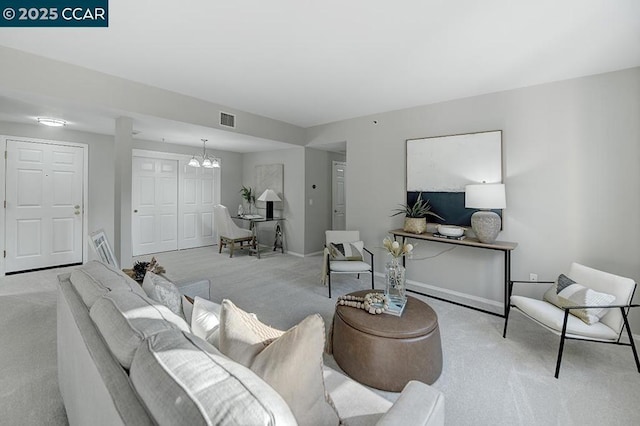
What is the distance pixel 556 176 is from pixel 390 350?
8.87 ft

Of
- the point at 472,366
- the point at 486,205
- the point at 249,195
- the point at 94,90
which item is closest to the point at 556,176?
the point at 486,205

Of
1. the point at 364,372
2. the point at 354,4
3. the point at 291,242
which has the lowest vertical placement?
the point at 364,372

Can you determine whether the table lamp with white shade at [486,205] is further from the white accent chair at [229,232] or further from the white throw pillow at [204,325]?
the white accent chair at [229,232]

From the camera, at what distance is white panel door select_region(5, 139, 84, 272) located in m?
→ 4.21

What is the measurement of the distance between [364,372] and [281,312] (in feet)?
4.48

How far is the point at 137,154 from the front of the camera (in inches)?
213

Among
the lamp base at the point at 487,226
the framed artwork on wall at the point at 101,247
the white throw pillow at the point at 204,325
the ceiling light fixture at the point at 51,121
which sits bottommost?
the white throw pillow at the point at 204,325

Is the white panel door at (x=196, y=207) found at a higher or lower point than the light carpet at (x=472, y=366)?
higher

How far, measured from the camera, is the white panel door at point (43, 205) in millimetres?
4207

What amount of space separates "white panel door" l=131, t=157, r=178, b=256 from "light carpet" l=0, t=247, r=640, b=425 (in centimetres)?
194

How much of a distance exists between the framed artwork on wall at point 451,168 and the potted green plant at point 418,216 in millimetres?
58

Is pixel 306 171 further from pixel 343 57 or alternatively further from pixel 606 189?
pixel 606 189

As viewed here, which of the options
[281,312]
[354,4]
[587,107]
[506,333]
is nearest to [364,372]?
[281,312]

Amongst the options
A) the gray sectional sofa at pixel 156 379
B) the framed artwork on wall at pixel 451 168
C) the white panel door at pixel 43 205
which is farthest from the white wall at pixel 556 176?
the white panel door at pixel 43 205
